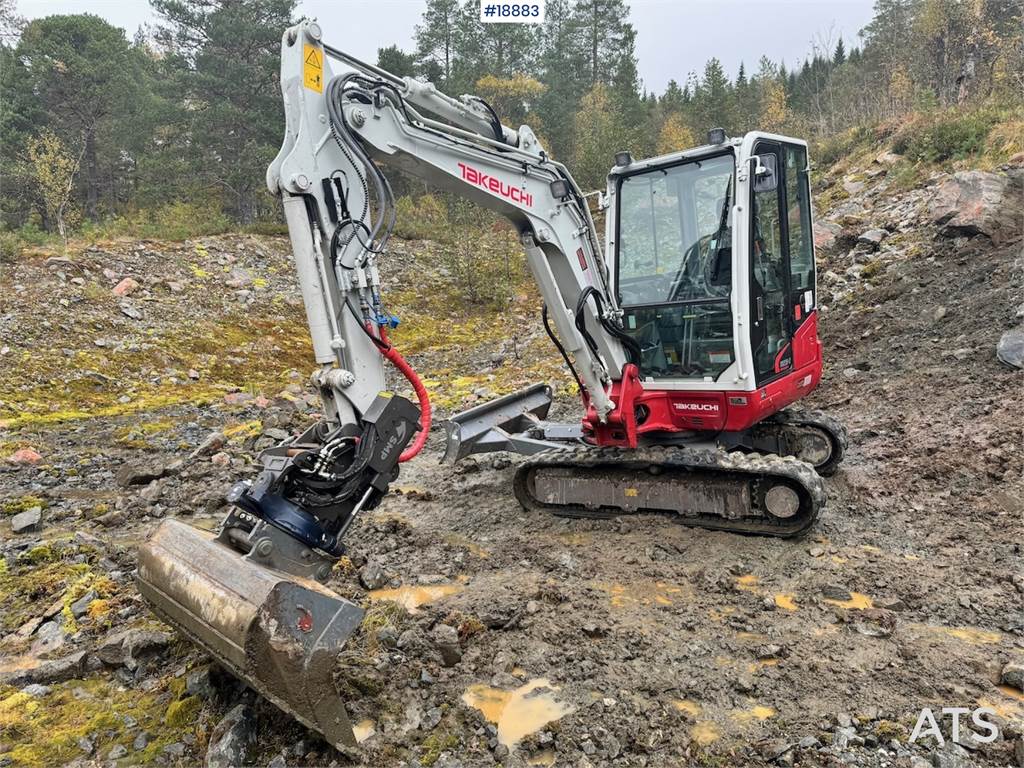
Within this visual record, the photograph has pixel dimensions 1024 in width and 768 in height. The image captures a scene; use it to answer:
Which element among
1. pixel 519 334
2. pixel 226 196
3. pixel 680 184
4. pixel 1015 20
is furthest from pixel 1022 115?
pixel 226 196

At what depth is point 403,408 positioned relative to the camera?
3561mm

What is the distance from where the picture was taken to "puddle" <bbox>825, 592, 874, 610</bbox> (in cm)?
392

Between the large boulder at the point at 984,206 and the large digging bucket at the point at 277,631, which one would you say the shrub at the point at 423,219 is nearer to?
the large boulder at the point at 984,206

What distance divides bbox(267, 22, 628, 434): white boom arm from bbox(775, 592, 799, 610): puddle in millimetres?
2707

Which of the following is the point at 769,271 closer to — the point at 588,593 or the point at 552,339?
the point at 552,339

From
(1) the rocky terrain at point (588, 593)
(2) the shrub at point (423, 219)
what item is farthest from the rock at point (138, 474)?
(2) the shrub at point (423, 219)

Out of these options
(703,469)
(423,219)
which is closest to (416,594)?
(703,469)

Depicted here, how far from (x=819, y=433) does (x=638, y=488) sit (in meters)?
1.89

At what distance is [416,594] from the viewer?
4.19 metres

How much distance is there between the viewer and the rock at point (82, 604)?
3834 millimetres

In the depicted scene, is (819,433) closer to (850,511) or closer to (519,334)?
(850,511)

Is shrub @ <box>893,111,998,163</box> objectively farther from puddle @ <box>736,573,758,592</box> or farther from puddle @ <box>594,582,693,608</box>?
puddle @ <box>594,582,693,608</box>

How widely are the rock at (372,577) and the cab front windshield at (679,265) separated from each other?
265 centimetres

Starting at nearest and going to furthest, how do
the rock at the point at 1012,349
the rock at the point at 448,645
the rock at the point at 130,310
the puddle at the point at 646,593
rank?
the rock at the point at 448,645 → the puddle at the point at 646,593 → the rock at the point at 1012,349 → the rock at the point at 130,310
